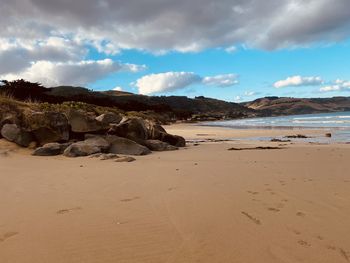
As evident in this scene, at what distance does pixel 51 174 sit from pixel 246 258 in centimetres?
521

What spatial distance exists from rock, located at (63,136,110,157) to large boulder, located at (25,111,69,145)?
122 cm

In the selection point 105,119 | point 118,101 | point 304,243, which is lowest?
point 304,243

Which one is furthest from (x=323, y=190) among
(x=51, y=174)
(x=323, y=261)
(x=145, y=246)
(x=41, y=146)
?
(x=41, y=146)

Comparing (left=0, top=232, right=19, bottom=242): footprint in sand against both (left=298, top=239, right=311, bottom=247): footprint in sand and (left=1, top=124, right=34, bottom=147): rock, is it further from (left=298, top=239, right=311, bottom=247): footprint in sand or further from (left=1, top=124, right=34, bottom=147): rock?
(left=1, top=124, right=34, bottom=147): rock

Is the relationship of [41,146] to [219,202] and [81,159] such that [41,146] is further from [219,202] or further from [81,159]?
[219,202]

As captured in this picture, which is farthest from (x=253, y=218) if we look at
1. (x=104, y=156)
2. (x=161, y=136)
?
(x=161, y=136)

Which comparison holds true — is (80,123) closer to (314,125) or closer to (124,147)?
(124,147)

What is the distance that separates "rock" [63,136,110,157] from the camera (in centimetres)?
1026

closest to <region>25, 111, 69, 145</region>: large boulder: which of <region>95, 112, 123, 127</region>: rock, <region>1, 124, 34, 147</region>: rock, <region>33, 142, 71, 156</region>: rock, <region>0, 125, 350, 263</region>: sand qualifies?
<region>1, 124, 34, 147</region>: rock

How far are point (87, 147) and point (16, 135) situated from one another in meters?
2.46

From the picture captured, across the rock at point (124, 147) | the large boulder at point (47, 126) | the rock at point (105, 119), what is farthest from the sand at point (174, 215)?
the rock at point (105, 119)

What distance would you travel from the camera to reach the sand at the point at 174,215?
11.0 ft

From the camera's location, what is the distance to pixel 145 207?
4832mm

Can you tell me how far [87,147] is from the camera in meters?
10.6
